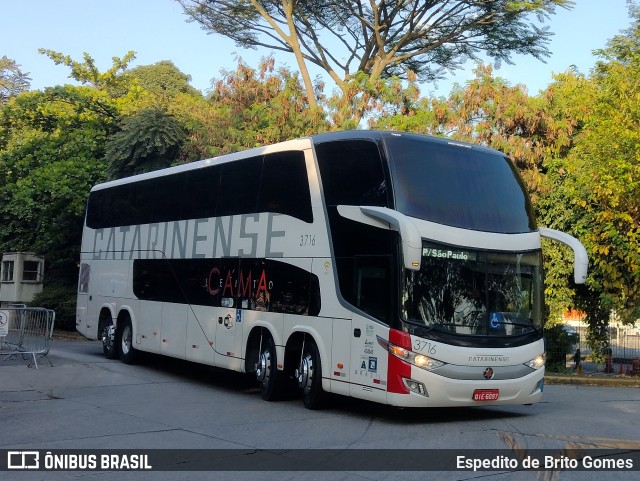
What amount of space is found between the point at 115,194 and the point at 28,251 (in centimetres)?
2240

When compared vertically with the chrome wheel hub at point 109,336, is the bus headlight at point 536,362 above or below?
above

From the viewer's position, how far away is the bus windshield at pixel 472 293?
1252cm

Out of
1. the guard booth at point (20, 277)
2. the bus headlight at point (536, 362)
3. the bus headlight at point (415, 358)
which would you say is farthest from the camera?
the guard booth at point (20, 277)

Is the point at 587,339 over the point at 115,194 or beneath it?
beneath

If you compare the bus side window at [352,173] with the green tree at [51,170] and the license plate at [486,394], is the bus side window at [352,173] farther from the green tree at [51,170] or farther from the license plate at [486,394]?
the green tree at [51,170]

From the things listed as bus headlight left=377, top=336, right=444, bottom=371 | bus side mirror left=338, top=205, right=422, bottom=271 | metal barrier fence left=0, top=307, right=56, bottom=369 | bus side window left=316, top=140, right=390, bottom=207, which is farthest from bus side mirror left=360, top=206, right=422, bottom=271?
metal barrier fence left=0, top=307, right=56, bottom=369

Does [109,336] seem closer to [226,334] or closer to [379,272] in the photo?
[226,334]

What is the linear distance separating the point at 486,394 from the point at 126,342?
11.1m

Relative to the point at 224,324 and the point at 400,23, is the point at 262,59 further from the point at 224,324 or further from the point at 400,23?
the point at 224,324

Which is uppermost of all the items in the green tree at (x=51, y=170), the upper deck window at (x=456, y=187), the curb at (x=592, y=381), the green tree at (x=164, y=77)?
the green tree at (x=164, y=77)

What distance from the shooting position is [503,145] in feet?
82.5

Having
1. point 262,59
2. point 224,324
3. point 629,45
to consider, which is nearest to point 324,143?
point 224,324

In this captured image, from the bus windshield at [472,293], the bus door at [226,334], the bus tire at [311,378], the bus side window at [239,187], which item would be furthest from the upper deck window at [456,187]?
the bus door at [226,334]

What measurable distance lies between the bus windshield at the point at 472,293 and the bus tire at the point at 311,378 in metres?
2.32
